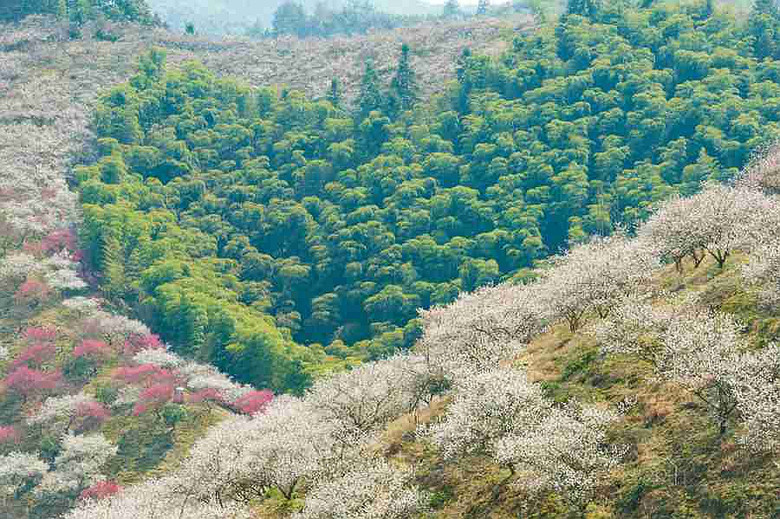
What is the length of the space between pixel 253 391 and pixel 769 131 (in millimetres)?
113033

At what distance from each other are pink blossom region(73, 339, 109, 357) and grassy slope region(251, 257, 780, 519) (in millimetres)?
60833

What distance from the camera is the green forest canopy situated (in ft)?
462

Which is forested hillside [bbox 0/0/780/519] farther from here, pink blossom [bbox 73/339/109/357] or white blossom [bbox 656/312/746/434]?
pink blossom [bbox 73/339/109/357]

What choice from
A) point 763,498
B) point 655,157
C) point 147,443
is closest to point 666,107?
point 655,157

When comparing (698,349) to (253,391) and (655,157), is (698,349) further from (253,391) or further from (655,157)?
(655,157)

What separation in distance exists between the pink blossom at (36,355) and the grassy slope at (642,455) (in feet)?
205

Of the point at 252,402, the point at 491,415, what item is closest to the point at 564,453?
the point at 491,415

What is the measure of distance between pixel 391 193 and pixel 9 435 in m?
96.6

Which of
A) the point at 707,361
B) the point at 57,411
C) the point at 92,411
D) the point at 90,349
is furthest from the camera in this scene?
the point at 90,349

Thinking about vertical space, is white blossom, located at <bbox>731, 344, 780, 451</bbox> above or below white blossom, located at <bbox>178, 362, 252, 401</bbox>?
above

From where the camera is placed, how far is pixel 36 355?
113 m

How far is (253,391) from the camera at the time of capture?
116 meters

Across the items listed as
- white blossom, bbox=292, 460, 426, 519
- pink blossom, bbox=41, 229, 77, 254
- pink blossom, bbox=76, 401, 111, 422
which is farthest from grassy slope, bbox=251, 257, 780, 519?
pink blossom, bbox=41, 229, 77, 254

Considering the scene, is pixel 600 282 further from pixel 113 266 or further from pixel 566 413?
pixel 113 266
